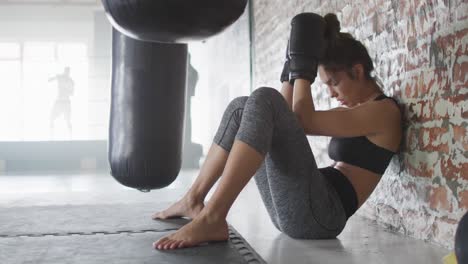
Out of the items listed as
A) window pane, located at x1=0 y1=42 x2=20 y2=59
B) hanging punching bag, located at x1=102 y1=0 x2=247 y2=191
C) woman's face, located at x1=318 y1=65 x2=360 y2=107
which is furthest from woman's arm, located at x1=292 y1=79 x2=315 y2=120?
window pane, located at x1=0 y1=42 x2=20 y2=59

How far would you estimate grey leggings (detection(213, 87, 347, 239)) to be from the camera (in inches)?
68.7

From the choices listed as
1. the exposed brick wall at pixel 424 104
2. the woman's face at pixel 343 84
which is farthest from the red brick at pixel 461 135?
the woman's face at pixel 343 84

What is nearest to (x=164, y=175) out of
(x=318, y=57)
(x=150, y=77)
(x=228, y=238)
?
(x=150, y=77)

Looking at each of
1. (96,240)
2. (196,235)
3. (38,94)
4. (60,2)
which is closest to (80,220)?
(96,240)

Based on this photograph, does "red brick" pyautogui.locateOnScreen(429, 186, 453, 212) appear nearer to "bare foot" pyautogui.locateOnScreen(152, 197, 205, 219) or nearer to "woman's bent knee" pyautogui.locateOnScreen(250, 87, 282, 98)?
"woman's bent knee" pyautogui.locateOnScreen(250, 87, 282, 98)

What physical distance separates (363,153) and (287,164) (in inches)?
11.5

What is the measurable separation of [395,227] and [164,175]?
3.29 feet

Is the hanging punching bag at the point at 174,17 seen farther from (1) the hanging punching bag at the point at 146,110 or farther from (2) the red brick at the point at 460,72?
(1) the hanging punching bag at the point at 146,110

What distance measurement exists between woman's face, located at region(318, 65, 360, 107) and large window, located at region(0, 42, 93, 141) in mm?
6815

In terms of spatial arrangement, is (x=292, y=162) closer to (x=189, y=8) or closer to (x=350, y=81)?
(x=350, y=81)

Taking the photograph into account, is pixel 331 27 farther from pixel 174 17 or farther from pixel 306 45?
pixel 174 17

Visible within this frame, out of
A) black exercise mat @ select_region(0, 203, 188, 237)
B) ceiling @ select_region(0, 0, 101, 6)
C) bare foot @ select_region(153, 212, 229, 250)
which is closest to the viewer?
bare foot @ select_region(153, 212, 229, 250)

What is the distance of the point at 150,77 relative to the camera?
2229mm

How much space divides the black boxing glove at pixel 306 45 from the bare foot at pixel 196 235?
1.91 ft
